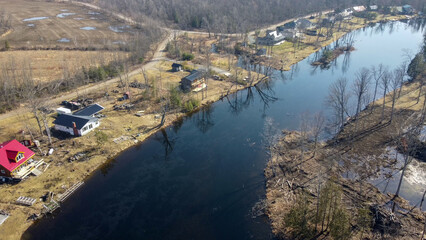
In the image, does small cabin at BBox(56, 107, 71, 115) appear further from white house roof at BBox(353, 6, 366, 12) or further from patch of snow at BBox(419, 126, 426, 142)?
white house roof at BBox(353, 6, 366, 12)

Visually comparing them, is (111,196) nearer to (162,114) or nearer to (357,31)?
(162,114)

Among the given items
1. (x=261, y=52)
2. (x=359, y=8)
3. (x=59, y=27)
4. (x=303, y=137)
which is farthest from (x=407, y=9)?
(x=59, y=27)

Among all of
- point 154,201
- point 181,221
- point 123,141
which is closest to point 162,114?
point 123,141

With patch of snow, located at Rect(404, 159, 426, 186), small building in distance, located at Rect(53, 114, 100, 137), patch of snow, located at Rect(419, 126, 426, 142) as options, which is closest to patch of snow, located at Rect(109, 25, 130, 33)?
small building in distance, located at Rect(53, 114, 100, 137)

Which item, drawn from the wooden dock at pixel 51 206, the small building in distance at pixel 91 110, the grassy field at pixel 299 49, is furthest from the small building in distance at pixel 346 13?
the wooden dock at pixel 51 206

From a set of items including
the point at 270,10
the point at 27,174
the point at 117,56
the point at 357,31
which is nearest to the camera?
the point at 27,174

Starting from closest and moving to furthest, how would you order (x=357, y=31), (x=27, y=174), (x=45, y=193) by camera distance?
(x=45, y=193), (x=27, y=174), (x=357, y=31)
